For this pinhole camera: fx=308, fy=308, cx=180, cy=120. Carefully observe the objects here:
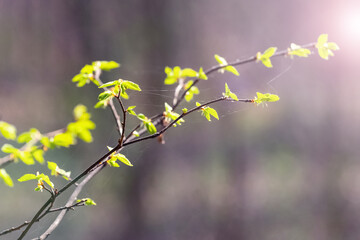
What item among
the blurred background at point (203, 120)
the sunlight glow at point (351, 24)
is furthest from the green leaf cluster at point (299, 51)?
the sunlight glow at point (351, 24)

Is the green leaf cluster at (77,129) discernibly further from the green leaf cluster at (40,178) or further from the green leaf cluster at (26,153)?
the green leaf cluster at (40,178)

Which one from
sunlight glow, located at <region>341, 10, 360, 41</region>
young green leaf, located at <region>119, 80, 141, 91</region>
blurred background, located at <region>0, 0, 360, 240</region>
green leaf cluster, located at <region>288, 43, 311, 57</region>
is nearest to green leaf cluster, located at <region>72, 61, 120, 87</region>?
young green leaf, located at <region>119, 80, 141, 91</region>

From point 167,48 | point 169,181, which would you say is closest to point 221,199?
point 169,181

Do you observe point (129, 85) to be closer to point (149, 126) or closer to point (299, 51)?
point (149, 126)

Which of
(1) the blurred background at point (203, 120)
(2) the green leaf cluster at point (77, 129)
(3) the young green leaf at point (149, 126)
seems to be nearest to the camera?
(2) the green leaf cluster at point (77, 129)

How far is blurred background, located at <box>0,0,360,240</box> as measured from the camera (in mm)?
1744

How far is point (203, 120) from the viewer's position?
1.73 m

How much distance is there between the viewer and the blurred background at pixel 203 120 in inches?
68.7

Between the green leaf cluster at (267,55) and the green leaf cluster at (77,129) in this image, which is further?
the green leaf cluster at (267,55)

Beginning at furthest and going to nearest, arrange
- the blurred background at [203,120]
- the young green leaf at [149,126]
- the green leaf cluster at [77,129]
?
the blurred background at [203,120] < the young green leaf at [149,126] < the green leaf cluster at [77,129]

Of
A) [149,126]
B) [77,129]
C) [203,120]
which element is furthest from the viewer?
[203,120]

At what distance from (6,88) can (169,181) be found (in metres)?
1.10

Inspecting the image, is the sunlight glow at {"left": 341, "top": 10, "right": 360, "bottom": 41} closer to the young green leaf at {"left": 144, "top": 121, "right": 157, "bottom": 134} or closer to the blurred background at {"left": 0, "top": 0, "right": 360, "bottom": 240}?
the blurred background at {"left": 0, "top": 0, "right": 360, "bottom": 240}

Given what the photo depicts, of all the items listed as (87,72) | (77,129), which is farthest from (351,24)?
(77,129)
